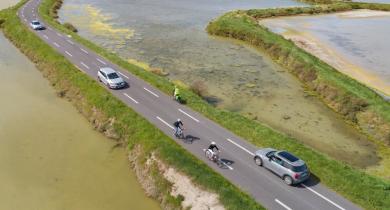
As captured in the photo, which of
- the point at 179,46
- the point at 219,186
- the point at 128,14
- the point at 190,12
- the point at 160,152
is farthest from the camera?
the point at 190,12

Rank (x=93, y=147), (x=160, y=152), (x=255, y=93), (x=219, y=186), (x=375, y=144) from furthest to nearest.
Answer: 1. (x=255, y=93)
2. (x=375, y=144)
3. (x=93, y=147)
4. (x=160, y=152)
5. (x=219, y=186)

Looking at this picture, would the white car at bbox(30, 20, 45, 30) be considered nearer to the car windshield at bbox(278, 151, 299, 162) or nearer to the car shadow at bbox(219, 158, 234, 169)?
the car shadow at bbox(219, 158, 234, 169)

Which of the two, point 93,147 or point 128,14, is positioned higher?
point 128,14

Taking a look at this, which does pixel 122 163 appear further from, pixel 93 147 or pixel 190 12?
pixel 190 12

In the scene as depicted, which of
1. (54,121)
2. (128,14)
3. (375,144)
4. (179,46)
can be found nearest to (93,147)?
(54,121)

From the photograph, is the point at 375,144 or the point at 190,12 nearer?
the point at 375,144

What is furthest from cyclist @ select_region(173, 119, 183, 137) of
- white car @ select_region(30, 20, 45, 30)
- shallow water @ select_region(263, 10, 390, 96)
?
white car @ select_region(30, 20, 45, 30)
